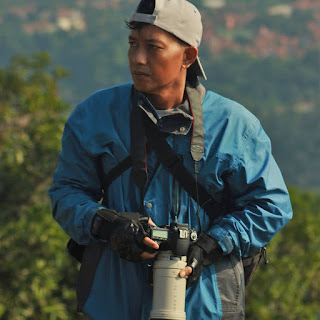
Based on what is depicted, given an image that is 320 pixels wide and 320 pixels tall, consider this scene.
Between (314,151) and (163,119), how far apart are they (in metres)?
42.1

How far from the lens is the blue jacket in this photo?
9.53 feet

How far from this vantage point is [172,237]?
2.77 meters

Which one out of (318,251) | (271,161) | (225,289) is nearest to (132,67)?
(271,161)

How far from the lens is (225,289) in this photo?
2.93 metres

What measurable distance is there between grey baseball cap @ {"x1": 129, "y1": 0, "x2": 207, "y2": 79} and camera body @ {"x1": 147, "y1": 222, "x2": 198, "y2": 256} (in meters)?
0.70

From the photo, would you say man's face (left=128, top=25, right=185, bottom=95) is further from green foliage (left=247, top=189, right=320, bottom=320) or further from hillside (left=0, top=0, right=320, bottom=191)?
hillside (left=0, top=0, right=320, bottom=191)

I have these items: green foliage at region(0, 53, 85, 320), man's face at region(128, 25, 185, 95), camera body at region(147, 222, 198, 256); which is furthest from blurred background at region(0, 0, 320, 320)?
camera body at region(147, 222, 198, 256)

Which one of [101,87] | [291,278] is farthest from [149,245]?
[101,87]

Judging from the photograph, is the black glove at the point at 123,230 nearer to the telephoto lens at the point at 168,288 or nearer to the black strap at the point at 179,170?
the telephoto lens at the point at 168,288

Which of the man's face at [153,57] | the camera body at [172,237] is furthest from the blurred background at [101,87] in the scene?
the camera body at [172,237]

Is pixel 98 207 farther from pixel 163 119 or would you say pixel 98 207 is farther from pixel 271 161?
pixel 271 161

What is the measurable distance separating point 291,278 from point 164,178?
5943 millimetres

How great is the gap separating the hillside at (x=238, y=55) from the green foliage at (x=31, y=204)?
32.8m

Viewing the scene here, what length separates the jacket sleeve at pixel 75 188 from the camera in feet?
9.63
